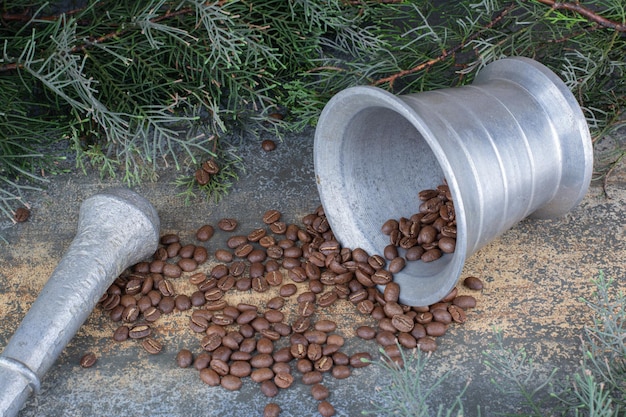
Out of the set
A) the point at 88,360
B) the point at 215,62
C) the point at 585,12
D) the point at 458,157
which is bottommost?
the point at 88,360

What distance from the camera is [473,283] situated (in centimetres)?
219

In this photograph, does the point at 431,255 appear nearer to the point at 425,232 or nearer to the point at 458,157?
the point at 425,232

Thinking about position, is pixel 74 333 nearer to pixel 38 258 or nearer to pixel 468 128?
pixel 38 258

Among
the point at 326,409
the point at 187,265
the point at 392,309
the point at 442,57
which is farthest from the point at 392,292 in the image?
the point at 442,57

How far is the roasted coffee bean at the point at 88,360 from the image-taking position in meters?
2.03

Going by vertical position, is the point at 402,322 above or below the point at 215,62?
below

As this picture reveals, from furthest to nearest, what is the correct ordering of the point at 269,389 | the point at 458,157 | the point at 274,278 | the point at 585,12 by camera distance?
the point at 274,278, the point at 585,12, the point at 269,389, the point at 458,157

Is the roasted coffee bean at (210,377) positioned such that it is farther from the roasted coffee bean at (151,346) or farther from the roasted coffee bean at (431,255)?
the roasted coffee bean at (431,255)

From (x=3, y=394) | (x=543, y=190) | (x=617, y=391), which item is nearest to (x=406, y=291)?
(x=543, y=190)

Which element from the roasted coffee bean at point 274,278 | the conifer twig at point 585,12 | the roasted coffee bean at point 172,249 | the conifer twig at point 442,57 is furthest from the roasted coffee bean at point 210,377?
the conifer twig at point 585,12

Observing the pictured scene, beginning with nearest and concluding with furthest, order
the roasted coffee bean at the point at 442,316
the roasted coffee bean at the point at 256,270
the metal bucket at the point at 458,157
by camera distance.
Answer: the metal bucket at the point at 458,157 < the roasted coffee bean at the point at 442,316 < the roasted coffee bean at the point at 256,270

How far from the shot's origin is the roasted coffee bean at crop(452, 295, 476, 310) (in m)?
2.12

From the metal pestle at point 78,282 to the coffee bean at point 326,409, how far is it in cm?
68

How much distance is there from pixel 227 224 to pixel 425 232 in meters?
0.64
